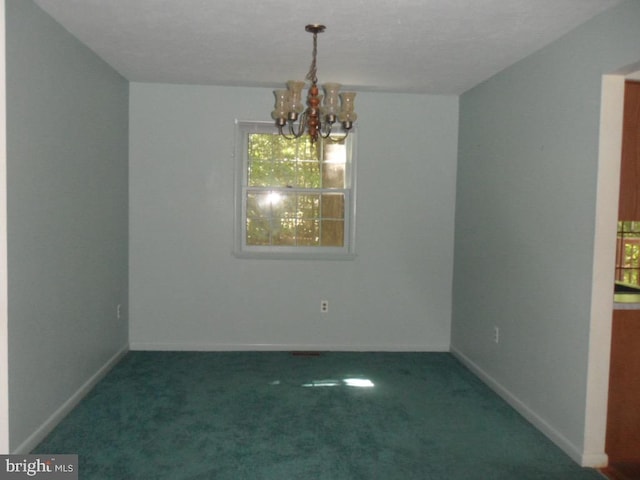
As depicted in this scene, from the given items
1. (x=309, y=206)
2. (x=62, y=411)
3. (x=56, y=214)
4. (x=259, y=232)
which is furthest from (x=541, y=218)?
(x=62, y=411)

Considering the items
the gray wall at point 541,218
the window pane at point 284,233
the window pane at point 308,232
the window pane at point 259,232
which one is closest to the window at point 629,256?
the gray wall at point 541,218

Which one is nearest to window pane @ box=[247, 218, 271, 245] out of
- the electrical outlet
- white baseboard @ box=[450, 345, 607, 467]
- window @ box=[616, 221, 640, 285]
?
the electrical outlet

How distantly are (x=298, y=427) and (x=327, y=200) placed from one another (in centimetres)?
234

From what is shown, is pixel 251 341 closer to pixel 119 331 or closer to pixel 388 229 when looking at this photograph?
pixel 119 331

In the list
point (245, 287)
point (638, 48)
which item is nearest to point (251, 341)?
point (245, 287)

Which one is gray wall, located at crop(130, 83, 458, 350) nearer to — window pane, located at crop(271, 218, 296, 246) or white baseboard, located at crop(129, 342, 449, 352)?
white baseboard, located at crop(129, 342, 449, 352)

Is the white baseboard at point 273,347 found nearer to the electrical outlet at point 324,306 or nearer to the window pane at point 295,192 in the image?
the electrical outlet at point 324,306

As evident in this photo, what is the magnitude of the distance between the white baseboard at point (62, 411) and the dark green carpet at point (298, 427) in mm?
48

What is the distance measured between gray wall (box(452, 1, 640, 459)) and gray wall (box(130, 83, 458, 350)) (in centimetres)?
45

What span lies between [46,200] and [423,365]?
10.5ft

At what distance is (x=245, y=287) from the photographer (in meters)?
4.81

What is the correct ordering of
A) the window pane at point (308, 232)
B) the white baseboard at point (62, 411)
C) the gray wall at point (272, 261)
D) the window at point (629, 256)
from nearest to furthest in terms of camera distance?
1. the white baseboard at point (62, 411)
2. the window at point (629, 256)
3. the gray wall at point (272, 261)
4. the window pane at point (308, 232)

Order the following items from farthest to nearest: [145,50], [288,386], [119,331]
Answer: [119,331] → [288,386] → [145,50]

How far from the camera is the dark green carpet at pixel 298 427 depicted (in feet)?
8.82
